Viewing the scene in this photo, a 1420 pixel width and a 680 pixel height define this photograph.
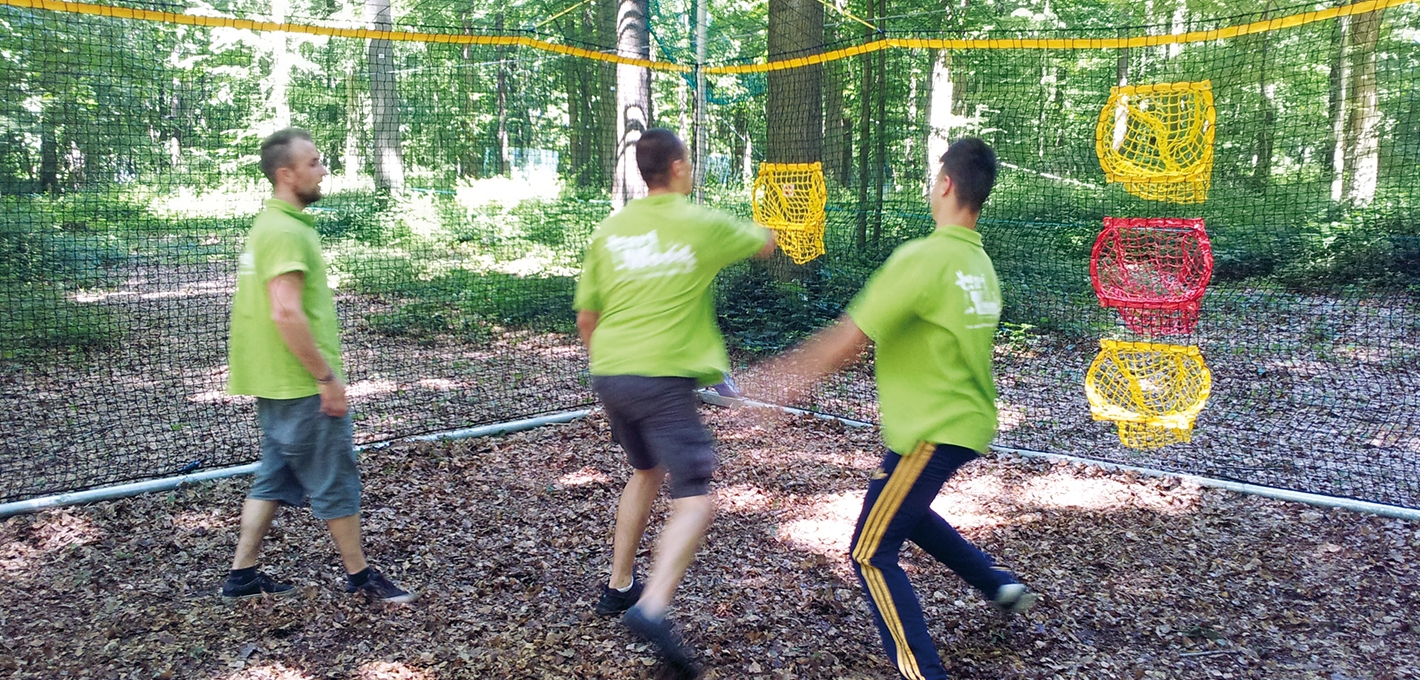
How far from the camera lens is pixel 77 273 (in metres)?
11.1

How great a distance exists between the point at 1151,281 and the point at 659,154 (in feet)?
8.51

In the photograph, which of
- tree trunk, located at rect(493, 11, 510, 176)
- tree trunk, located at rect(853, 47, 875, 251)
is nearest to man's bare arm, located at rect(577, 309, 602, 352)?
tree trunk, located at rect(493, 11, 510, 176)

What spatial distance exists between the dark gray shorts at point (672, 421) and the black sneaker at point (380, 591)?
1.36 m

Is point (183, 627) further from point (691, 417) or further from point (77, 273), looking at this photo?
point (77, 273)

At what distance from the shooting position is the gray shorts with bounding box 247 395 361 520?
3.51 meters

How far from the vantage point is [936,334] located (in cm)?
270

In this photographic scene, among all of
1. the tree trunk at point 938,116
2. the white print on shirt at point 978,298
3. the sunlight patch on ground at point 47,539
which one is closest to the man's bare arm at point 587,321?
the white print on shirt at point 978,298

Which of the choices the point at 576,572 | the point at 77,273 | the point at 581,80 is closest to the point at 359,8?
the point at 77,273

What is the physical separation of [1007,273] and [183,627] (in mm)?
8311

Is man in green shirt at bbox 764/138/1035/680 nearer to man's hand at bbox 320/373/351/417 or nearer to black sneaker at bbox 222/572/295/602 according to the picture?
man's hand at bbox 320/373/351/417

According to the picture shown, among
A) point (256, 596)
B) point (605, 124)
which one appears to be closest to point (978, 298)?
point (256, 596)

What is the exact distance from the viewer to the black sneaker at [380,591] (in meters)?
3.74

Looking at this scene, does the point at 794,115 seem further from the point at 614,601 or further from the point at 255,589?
the point at 255,589

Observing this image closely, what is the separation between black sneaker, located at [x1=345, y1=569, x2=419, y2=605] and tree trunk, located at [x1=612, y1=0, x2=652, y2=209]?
4307mm
